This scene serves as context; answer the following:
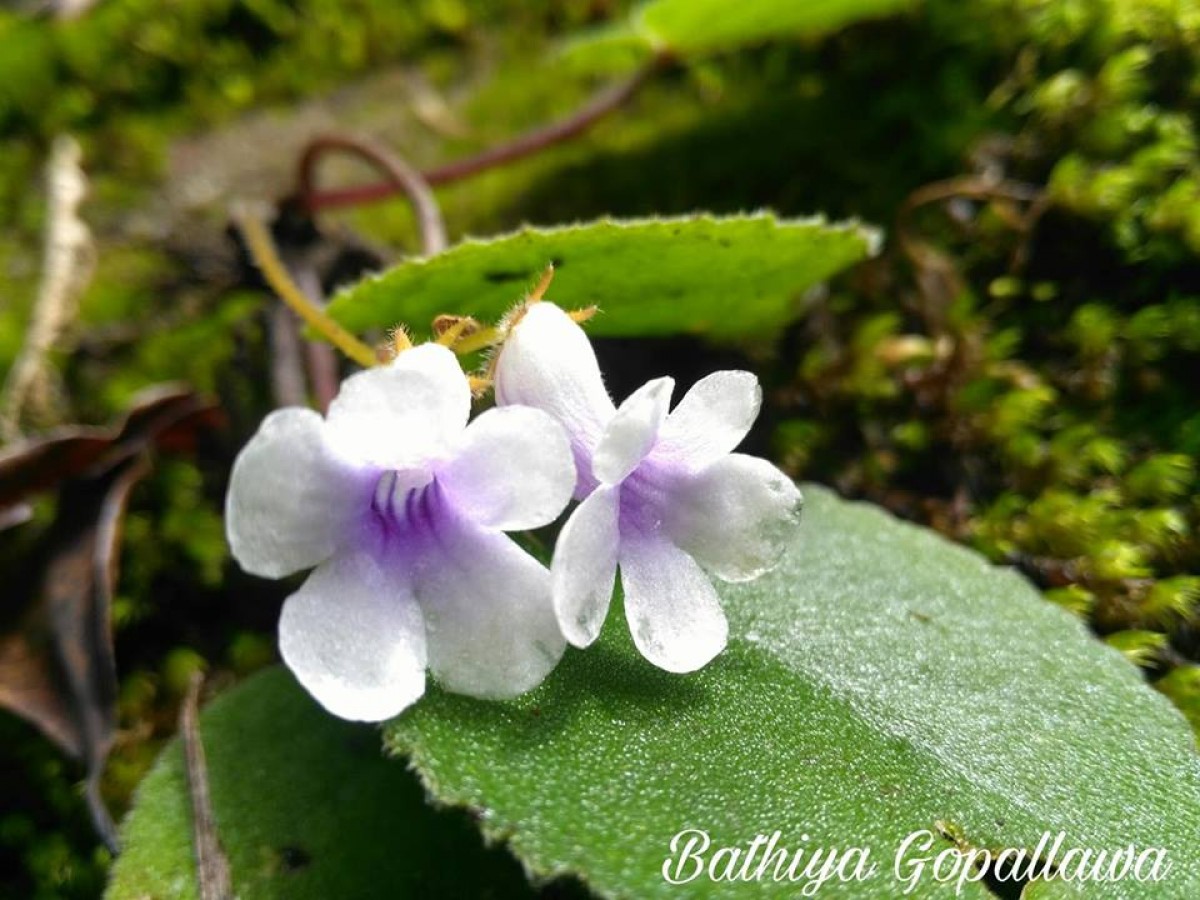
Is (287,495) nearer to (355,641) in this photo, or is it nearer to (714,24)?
(355,641)

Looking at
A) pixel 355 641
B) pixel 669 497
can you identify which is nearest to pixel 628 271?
pixel 669 497

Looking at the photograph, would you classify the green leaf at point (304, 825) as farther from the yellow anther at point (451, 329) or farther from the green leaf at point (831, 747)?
the yellow anther at point (451, 329)

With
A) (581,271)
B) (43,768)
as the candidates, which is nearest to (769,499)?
(581,271)

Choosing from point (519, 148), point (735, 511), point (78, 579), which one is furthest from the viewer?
point (519, 148)

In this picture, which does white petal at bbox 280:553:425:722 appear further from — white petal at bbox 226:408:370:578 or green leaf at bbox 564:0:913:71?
green leaf at bbox 564:0:913:71

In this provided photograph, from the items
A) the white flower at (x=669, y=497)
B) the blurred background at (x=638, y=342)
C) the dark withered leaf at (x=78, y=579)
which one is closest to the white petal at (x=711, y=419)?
the white flower at (x=669, y=497)

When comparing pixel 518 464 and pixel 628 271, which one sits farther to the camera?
pixel 628 271
